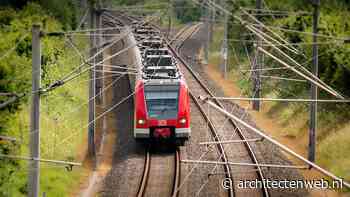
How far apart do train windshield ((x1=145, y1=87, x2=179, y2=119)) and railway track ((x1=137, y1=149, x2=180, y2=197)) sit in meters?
1.60

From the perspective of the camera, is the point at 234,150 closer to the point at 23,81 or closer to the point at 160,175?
the point at 160,175

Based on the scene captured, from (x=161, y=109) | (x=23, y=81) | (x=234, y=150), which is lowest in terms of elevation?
(x=234, y=150)

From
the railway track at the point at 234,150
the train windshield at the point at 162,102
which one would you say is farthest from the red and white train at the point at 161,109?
the railway track at the point at 234,150

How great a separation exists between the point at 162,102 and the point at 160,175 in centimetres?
282

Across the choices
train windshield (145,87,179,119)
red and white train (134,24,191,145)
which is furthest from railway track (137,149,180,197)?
train windshield (145,87,179,119)

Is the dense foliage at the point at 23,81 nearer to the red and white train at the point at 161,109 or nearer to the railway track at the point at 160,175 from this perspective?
the railway track at the point at 160,175

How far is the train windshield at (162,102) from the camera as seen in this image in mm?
24250

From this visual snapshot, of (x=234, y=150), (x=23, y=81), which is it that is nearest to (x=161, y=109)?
(x=234, y=150)

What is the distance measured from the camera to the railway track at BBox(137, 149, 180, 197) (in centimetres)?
2103

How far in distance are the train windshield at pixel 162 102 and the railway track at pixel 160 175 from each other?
1.60m

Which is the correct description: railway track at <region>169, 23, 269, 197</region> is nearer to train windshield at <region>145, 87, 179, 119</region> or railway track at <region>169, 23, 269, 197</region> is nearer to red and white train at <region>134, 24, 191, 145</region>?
red and white train at <region>134, 24, 191, 145</region>

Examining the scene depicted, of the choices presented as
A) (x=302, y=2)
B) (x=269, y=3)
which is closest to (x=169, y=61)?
(x=302, y=2)

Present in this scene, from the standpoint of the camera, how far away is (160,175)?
74.7 feet

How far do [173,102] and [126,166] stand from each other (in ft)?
8.91
